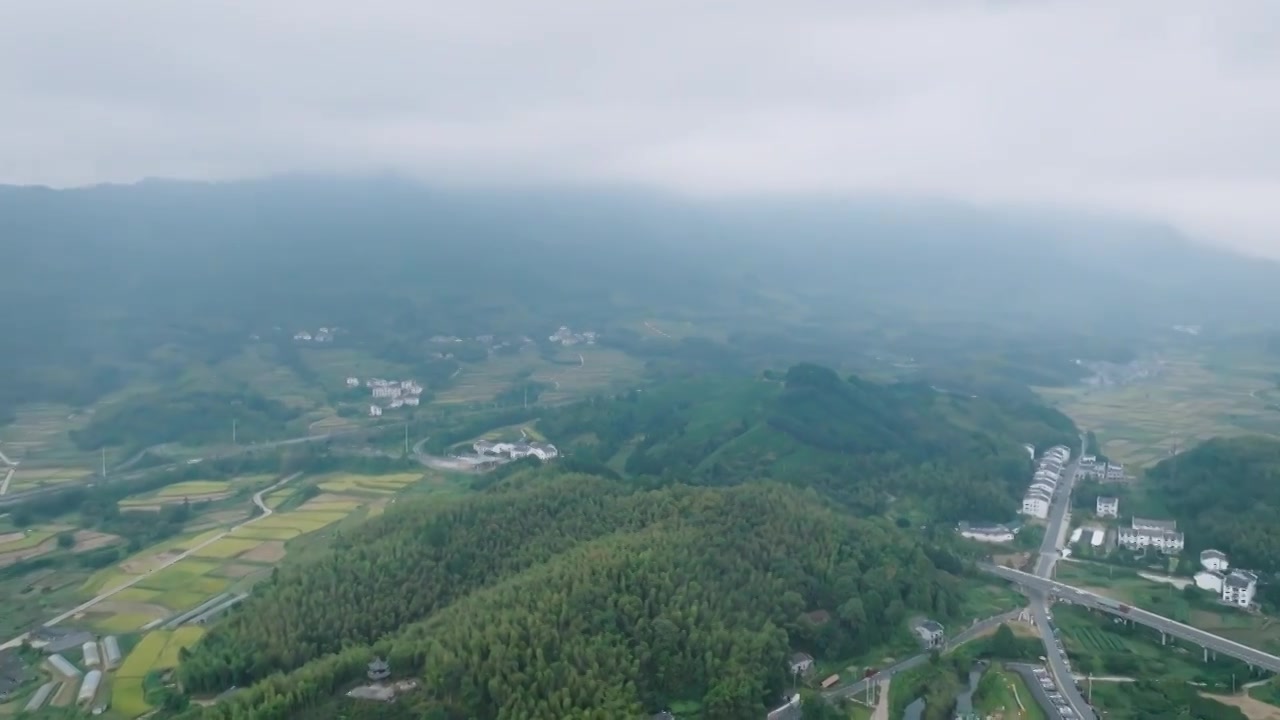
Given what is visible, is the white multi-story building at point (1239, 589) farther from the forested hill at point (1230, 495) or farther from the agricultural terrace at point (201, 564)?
the agricultural terrace at point (201, 564)

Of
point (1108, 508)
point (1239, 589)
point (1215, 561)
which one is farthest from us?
point (1108, 508)

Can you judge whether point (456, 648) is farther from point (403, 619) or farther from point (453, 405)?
point (453, 405)

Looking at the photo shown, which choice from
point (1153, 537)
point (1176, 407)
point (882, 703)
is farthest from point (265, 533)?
point (1176, 407)

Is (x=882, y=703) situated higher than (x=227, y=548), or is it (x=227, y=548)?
(x=882, y=703)

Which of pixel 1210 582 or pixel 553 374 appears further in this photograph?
pixel 553 374

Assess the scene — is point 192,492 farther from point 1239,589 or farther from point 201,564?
point 1239,589
